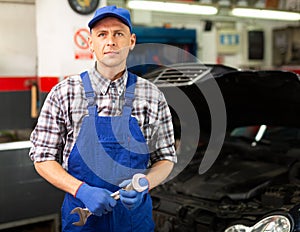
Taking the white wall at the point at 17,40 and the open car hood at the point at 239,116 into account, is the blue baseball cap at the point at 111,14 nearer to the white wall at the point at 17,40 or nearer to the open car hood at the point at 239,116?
the open car hood at the point at 239,116

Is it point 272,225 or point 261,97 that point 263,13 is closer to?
point 261,97

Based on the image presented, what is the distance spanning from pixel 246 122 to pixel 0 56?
97.6 inches

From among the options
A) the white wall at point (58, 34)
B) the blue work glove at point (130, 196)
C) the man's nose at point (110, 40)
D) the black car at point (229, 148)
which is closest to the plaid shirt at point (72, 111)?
the man's nose at point (110, 40)

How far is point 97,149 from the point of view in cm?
165

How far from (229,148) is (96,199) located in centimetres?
209

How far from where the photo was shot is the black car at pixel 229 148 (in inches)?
103

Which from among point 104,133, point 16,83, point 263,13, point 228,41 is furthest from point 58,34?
point 228,41

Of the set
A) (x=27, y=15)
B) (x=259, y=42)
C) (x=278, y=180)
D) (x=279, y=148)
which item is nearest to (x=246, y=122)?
(x=279, y=148)

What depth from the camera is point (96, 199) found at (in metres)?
1.56

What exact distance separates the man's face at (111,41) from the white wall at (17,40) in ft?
9.75

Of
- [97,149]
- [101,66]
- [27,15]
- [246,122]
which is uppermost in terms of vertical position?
[27,15]

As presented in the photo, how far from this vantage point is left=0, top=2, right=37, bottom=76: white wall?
441 cm

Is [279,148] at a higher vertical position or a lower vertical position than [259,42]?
lower

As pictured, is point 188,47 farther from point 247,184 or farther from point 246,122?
point 247,184
